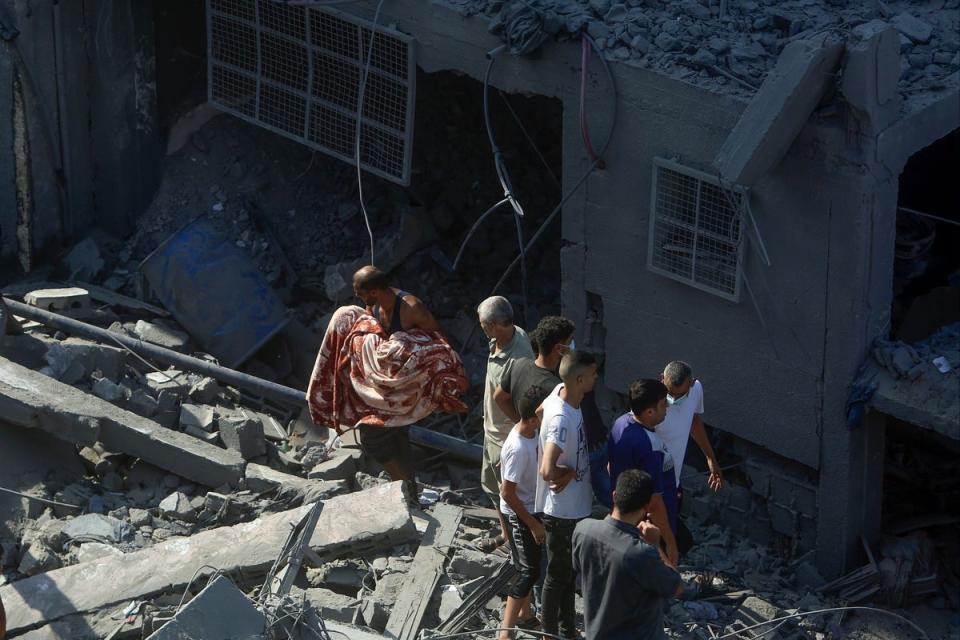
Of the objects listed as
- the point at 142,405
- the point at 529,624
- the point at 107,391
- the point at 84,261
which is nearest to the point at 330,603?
the point at 529,624

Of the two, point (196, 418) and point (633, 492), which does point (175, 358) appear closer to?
point (196, 418)

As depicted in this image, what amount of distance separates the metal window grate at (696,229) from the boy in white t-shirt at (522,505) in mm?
2231

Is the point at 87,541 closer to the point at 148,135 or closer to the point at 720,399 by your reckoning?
the point at 720,399

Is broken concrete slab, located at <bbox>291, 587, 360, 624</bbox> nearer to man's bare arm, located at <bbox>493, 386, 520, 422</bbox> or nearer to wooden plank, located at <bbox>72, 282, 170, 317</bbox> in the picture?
man's bare arm, located at <bbox>493, 386, 520, 422</bbox>

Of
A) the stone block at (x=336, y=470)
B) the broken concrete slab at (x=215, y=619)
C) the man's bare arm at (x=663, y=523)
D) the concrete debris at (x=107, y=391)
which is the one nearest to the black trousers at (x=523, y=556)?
the man's bare arm at (x=663, y=523)

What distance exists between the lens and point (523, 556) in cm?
743

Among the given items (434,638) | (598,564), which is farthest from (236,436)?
(598,564)

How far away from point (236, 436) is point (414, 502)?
1443 mm

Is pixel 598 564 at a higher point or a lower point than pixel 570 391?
lower

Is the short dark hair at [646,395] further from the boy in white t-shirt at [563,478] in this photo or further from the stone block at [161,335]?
the stone block at [161,335]

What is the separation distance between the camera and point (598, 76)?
9.21 m

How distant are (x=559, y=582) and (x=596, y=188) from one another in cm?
313

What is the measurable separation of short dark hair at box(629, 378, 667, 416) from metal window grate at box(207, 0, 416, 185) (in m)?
4.13

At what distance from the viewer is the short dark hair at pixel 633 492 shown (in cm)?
630
